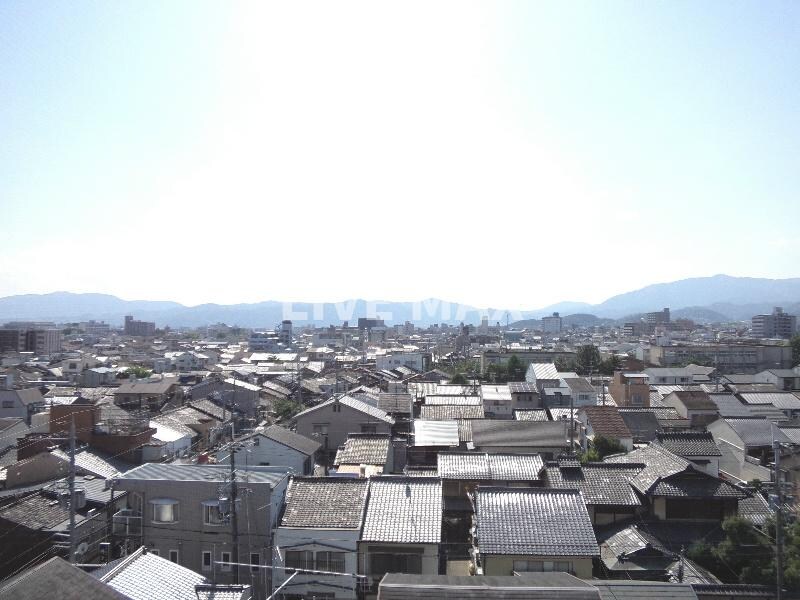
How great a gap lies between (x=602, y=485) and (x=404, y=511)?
6013 millimetres

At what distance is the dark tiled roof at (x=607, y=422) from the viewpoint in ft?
73.7

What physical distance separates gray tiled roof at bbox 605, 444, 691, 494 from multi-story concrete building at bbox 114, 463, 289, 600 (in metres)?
9.03

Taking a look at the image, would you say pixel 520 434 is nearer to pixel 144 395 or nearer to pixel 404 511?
pixel 404 511

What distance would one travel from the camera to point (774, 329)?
114875 millimetres

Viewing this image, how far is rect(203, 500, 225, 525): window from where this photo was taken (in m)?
11.7

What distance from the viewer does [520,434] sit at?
21312mm

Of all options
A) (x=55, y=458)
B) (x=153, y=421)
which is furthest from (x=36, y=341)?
(x=55, y=458)

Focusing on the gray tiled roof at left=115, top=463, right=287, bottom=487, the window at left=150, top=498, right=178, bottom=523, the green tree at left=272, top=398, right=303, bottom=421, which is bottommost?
the green tree at left=272, top=398, right=303, bottom=421

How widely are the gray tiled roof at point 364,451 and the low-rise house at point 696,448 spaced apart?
841 cm

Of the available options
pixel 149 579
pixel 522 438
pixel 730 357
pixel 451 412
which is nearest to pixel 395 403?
pixel 451 412

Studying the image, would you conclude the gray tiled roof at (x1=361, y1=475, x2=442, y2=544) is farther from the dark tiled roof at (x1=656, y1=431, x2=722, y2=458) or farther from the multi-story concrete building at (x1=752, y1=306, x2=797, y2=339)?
the multi-story concrete building at (x1=752, y1=306, x2=797, y2=339)

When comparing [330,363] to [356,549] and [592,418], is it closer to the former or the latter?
[592,418]

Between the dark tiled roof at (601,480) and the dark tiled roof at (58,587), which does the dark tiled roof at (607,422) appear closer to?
the dark tiled roof at (601,480)

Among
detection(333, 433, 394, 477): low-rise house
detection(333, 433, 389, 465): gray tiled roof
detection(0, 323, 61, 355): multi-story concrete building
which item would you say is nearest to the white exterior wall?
detection(333, 433, 394, 477): low-rise house
